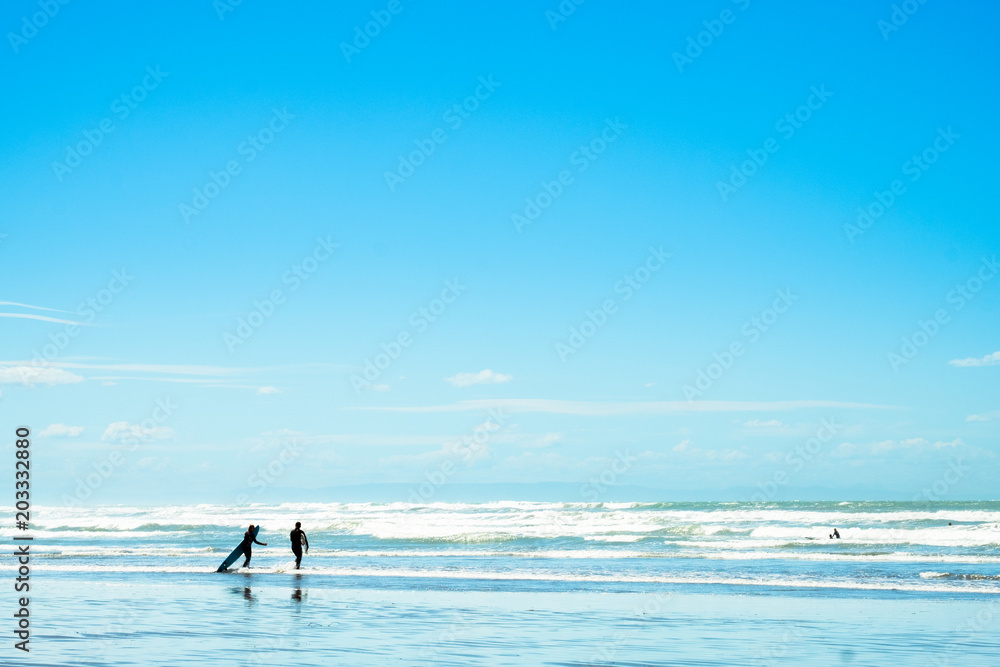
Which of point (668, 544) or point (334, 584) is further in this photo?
point (668, 544)

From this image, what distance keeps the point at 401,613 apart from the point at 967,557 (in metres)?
25.1

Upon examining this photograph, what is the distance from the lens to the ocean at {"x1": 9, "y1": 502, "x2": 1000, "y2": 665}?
1359cm

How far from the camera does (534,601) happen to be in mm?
20812

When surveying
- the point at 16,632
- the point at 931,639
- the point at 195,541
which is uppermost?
the point at 195,541

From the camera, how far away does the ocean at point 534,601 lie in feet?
44.6

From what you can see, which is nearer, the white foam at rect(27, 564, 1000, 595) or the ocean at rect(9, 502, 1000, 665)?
the ocean at rect(9, 502, 1000, 665)

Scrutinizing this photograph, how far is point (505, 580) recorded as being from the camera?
26.5 metres

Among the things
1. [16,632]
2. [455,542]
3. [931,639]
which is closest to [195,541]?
[455,542]

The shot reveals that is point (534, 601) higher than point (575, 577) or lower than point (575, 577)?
lower

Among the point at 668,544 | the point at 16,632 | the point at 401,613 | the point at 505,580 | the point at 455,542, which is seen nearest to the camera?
the point at 16,632

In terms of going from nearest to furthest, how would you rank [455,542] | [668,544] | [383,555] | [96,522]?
[383,555], [668,544], [455,542], [96,522]

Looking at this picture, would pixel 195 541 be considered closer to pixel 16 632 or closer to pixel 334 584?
pixel 334 584

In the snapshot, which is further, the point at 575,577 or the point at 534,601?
the point at 575,577

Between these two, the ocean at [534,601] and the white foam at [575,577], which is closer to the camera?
the ocean at [534,601]
